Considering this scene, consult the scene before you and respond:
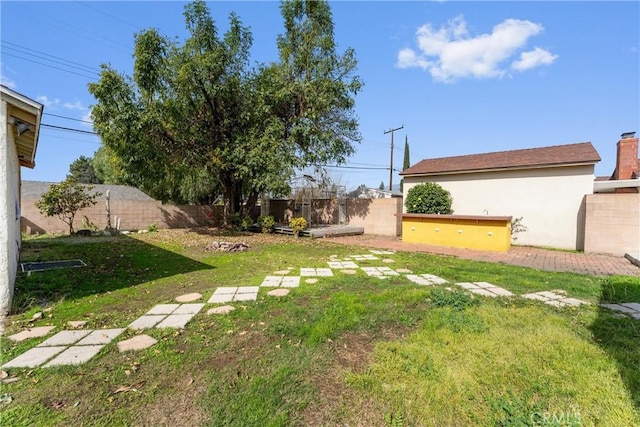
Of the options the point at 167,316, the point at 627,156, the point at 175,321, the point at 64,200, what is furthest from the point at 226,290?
the point at 627,156

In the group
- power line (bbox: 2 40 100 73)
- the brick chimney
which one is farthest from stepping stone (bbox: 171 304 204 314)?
the brick chimney

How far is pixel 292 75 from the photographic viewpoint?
1264 cm

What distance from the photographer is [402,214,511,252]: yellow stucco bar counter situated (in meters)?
9.16

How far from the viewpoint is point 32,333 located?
310cm

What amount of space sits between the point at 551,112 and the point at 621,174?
4.26 meters

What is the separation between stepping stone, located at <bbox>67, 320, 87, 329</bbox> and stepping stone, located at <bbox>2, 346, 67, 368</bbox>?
51 centimetres

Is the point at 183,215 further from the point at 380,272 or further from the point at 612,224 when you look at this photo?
the point at 612,224

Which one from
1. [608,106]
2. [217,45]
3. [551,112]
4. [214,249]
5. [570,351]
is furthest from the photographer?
[551,112]

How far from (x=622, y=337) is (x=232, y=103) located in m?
13.0

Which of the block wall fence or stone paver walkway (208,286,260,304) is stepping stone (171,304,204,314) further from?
the block wall fence

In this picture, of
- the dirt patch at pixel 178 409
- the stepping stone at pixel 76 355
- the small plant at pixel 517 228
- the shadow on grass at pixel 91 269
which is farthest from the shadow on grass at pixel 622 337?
the small plant at pixel 517 228

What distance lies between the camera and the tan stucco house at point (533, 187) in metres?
9.70

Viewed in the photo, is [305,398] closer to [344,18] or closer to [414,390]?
[414,390]

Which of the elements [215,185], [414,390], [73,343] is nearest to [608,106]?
[414,390]
